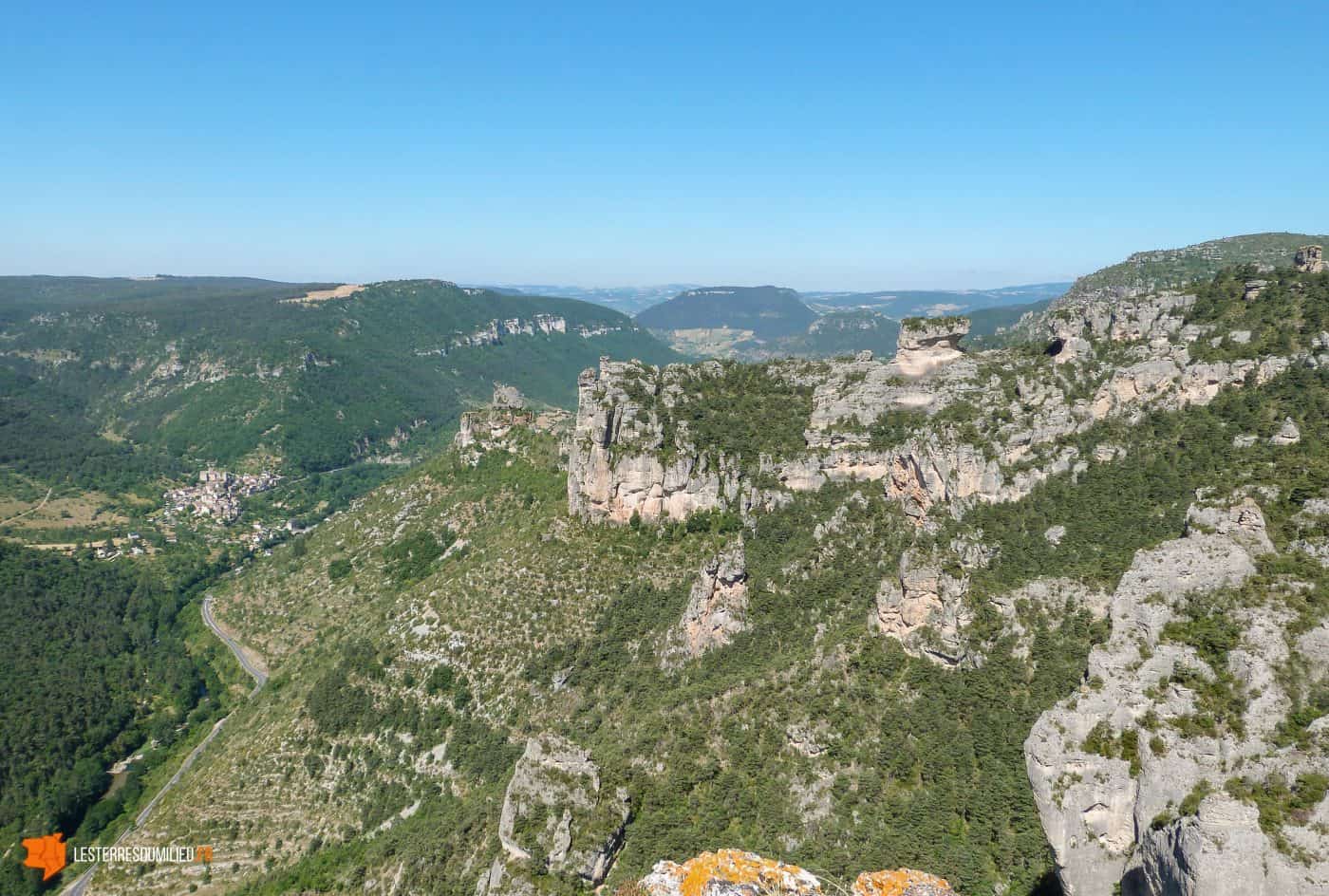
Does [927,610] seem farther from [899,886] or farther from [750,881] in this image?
[750,881]

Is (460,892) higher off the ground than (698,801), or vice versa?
(698,801)

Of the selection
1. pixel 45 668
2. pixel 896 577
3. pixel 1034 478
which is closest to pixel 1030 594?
pixel 896 577

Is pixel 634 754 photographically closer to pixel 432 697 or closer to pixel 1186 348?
pixel 432 697

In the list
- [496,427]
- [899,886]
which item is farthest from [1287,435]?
[496,427]

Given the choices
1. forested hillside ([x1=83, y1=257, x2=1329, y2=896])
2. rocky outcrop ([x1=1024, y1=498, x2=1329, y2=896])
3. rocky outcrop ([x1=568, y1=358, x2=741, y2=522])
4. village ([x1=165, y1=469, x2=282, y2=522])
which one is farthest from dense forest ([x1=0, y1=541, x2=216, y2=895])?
rocky outcrop ([x1=1024, y1=498, x2=1329, y2=896])

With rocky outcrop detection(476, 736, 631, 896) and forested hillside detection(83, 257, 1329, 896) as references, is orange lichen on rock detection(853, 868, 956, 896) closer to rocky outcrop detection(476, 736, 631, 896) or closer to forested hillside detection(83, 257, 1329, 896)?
forested hillside detection(83, 257, 1329, 896)

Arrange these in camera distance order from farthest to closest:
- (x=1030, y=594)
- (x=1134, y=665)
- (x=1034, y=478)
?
1. (x=1034, y=478)
2. (x=1030, y=594)
3. (x=1134, y=665)
